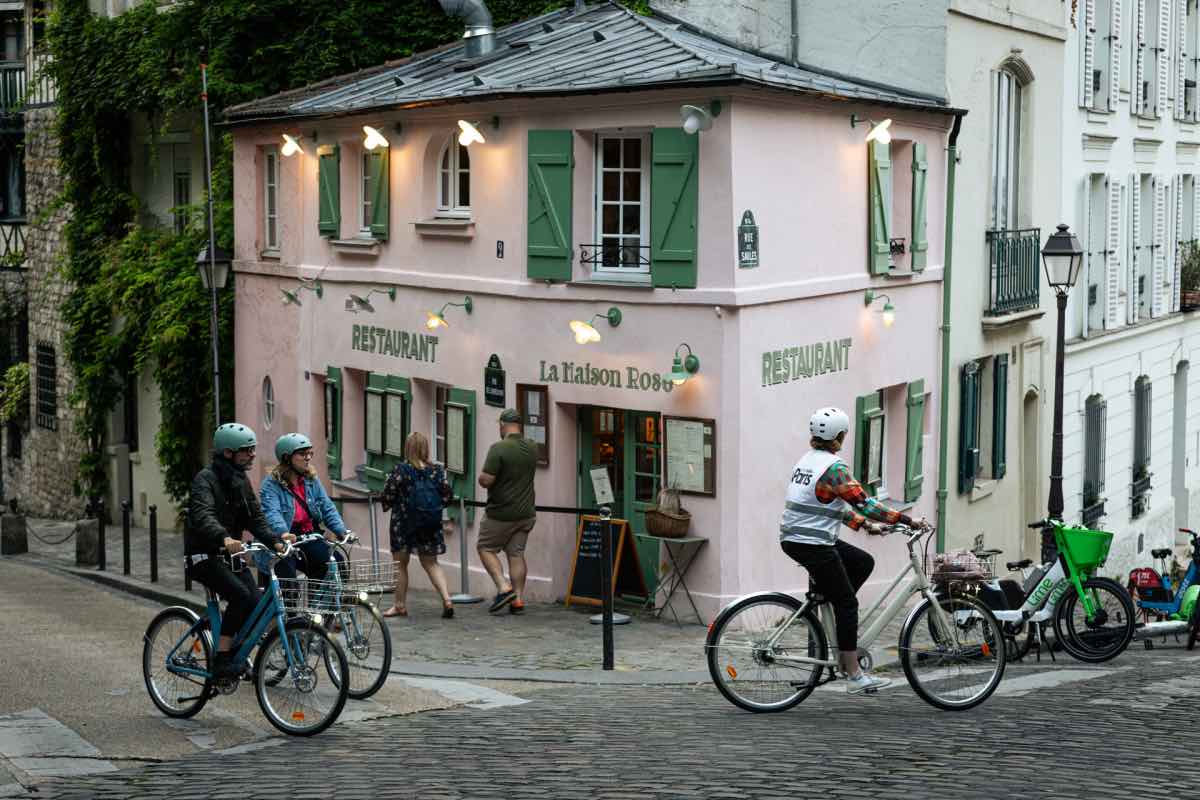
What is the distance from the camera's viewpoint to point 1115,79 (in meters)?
25.0

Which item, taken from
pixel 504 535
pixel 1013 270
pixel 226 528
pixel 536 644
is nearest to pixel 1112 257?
pixel 1013 270

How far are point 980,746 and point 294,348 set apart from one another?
1309 centimetres

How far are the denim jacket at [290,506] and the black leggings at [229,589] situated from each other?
1292mm

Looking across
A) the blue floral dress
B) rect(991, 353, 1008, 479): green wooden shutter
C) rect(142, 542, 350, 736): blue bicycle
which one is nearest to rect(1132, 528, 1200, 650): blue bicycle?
the blue floral dress

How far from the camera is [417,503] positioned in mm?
15234

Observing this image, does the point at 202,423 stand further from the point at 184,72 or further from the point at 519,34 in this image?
the point at 519,34

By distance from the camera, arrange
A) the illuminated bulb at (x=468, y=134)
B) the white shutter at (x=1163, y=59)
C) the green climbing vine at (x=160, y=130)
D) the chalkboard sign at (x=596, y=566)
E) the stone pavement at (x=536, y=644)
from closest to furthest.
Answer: the stone pavement at (x=536, y=644), the chalkboard sign at (x=596, y=566), the illuminated bulb at (x=468, y=134), the green climbing vine at (x=160, y=130), the white shutter at (x=1163, y=59)

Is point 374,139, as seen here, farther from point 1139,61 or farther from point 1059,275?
point 1139,61

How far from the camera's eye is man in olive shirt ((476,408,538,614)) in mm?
15555

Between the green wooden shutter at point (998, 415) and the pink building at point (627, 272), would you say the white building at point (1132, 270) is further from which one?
the pink building at point (627, 272)

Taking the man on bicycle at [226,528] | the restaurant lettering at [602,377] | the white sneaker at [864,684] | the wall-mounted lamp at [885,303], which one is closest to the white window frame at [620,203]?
the restaurant lettering at [602,377]

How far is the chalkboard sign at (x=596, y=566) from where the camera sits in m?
16.1

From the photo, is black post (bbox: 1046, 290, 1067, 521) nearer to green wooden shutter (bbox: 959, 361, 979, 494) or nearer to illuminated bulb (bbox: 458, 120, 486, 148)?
green wooden shutter (bbox: 959, 361, 979, 494)

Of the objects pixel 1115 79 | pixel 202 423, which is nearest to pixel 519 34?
pixel 202 423
